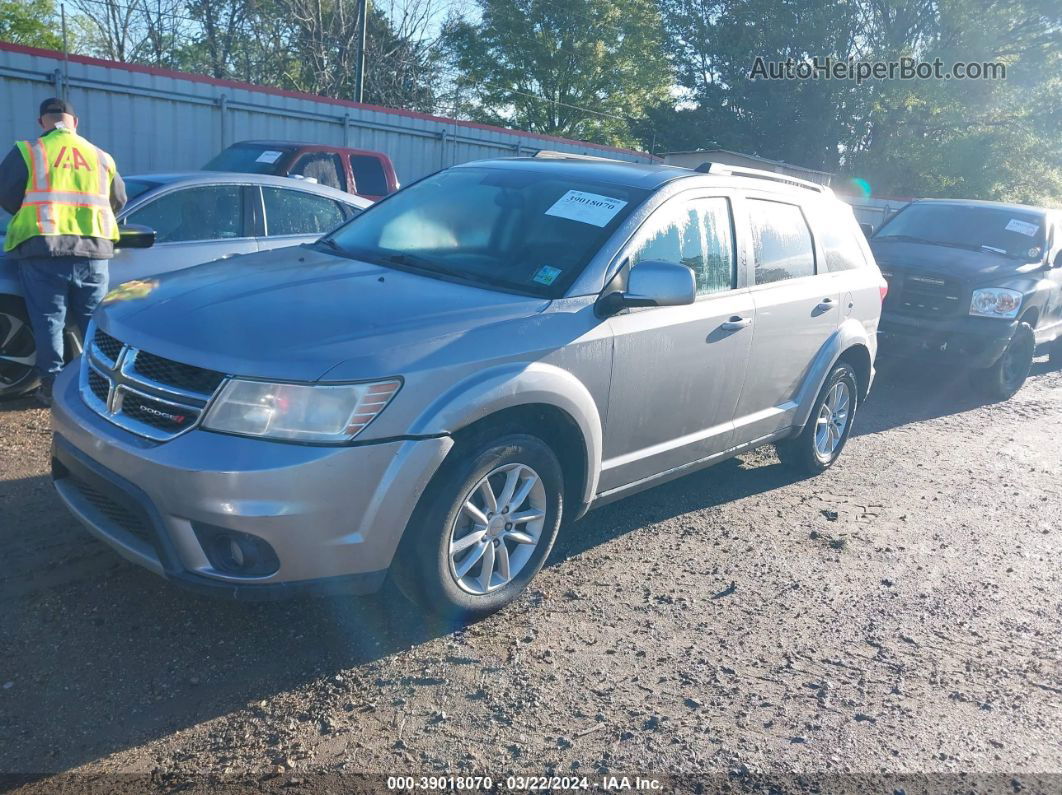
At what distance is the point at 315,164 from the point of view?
10.9 m

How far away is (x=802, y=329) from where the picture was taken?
17.4 feet

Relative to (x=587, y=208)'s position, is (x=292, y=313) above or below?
below

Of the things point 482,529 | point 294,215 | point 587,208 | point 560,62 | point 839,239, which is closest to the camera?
point 482,529

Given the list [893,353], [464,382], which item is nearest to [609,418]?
[464,382]

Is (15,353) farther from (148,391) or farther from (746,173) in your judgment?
(746,173)

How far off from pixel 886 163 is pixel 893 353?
29.3 meters

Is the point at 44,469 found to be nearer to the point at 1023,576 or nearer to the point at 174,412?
the point at 174,412

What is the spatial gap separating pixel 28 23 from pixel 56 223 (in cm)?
4173

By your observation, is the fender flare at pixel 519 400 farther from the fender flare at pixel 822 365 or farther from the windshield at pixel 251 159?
the windshield at pixel 251 159

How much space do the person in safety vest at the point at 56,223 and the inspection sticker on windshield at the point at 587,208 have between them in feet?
9.79

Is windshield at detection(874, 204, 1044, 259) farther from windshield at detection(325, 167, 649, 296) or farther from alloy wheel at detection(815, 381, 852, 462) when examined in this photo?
windshield at detection(325, 167, 649, 296)

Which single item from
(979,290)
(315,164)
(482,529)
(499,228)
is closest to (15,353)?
(499,228)

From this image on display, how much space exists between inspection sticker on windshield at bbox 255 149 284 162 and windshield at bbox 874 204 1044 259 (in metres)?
6.82

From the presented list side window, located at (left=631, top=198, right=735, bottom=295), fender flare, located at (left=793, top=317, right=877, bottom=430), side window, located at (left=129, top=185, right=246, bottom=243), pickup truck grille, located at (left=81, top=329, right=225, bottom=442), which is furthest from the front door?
side window, located at (left=129, top=185, right=246, bottom=243)
